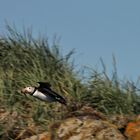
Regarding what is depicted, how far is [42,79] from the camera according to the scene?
13.7 m

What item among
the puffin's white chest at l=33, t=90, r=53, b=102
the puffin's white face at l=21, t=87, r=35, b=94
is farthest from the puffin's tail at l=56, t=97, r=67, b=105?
the puffin's white face at l=21, t=87, r=35, b=94

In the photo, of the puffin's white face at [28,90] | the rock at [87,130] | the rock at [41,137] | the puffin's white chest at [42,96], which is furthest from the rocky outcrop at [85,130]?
the puffin's white face at [28,90]

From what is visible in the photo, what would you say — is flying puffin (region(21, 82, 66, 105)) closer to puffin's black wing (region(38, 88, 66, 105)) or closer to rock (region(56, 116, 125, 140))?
puffin's black wing (region(38, 88, 66, 105))

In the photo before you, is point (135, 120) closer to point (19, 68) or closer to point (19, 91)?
point (19, 91)

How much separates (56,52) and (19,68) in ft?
3.33

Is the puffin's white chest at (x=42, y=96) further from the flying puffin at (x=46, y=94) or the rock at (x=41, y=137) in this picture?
the rock at (x=41, y=137)

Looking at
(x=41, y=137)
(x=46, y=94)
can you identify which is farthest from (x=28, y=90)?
(x=41, y=137)

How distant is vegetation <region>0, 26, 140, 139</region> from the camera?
38.0 ft

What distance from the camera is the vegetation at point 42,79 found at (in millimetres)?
11594

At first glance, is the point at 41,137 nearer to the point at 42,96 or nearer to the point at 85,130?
the point at 85,130

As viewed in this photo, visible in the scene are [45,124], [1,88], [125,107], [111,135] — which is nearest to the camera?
[111,135]

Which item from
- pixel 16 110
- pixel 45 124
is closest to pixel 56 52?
pixel 16 110

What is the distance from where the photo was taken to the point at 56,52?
14.9m

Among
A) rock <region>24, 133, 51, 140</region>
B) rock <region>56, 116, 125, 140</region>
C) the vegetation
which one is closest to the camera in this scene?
rock <region>56, 116, 125, 140</region>
